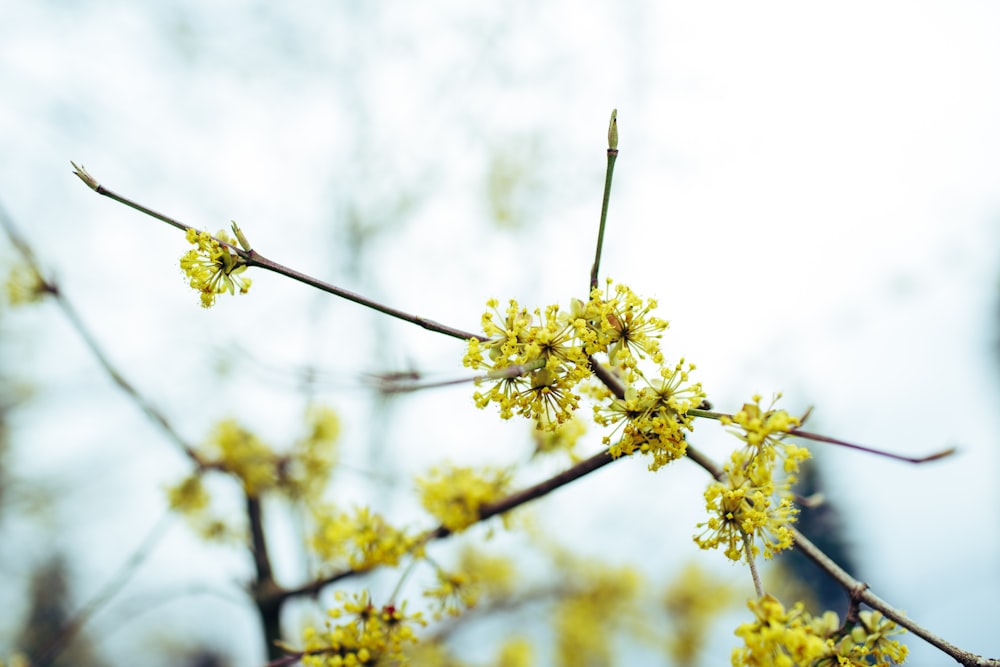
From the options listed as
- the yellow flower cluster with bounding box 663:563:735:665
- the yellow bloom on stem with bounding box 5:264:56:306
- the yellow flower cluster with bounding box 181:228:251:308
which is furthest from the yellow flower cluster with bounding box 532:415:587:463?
the yellow flower cluster with bounding box 663:563:735:665

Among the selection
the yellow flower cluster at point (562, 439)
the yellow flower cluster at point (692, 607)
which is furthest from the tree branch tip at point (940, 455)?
the yellow flower cluster at point (692, 607)

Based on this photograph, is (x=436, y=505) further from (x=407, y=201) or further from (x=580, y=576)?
(x=407, y=201)

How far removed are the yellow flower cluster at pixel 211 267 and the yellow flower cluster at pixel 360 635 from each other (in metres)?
0.60

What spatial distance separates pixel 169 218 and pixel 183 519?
166cm

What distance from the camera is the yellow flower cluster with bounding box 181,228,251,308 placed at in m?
0.85

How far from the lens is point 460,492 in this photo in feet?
4.42

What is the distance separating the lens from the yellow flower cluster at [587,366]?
2.75 ft

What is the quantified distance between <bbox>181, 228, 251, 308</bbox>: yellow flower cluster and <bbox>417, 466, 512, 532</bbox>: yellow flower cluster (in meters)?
0.64

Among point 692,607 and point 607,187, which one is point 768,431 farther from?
point 692,607

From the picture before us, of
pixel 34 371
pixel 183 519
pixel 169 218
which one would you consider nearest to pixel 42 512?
pixel 34 371

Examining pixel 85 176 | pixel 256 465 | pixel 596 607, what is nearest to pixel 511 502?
pixel 85 176

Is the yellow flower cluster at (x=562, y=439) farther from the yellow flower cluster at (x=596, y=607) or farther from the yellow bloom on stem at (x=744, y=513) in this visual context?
the yellow flower cluster at (x=596, y=607)

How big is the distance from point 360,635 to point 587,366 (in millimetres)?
697

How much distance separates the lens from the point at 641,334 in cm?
88
